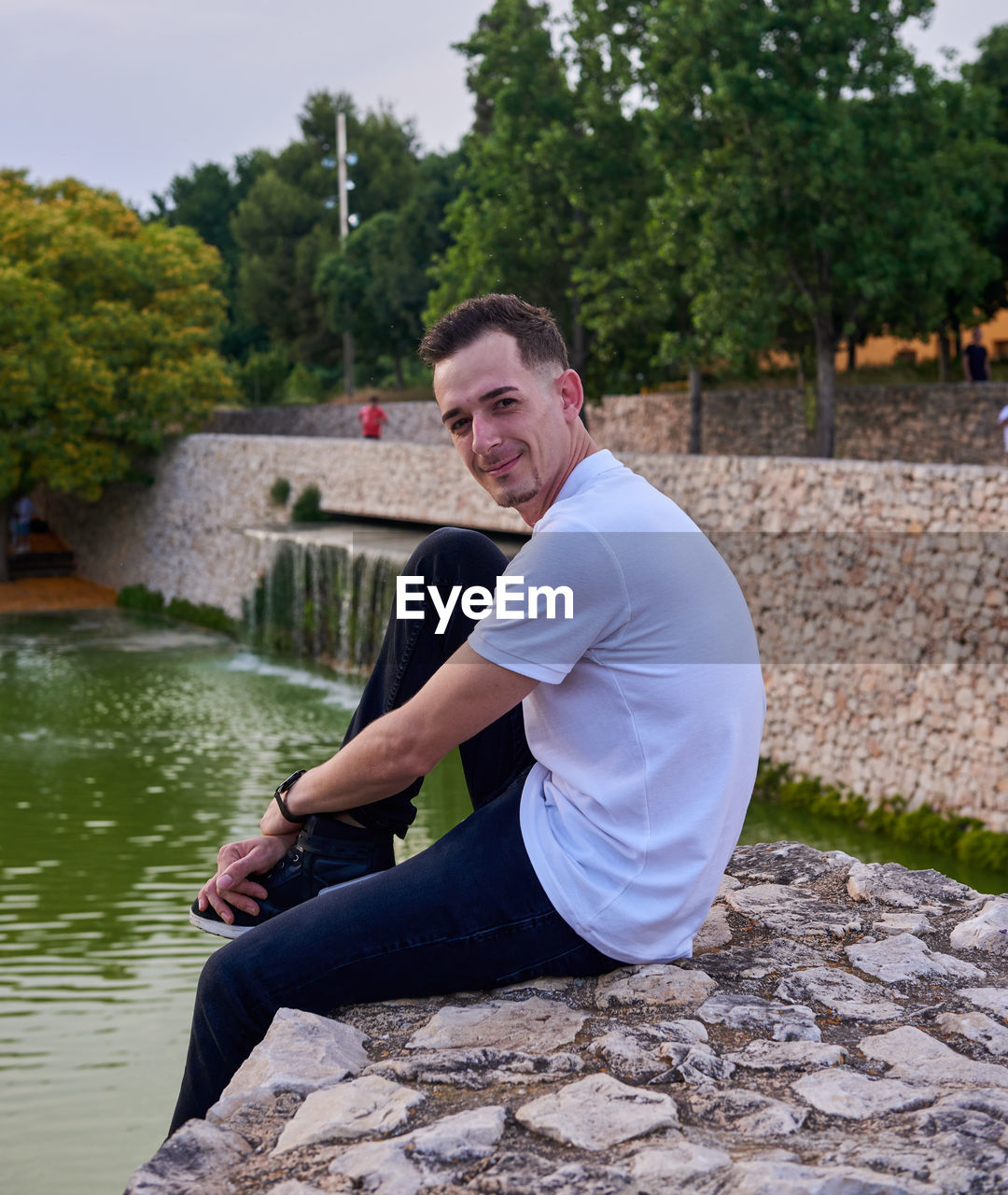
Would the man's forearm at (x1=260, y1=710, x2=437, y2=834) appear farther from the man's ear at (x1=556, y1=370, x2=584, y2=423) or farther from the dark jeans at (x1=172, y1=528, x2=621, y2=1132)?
the man's ear at (x1=556, y1=370, x2=584, y2=423)

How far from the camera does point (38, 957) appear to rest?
677 cm

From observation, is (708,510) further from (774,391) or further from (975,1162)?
(975,1162)

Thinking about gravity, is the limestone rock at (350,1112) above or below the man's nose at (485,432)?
below

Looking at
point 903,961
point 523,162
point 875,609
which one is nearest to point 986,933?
point 903,961

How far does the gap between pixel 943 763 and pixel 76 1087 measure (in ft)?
20.9

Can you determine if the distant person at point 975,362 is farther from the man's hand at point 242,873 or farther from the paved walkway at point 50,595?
the man's hand at point 242,873

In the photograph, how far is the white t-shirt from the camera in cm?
207

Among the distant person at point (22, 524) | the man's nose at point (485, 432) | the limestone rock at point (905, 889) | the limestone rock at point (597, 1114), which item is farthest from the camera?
the distant person at point (22, 524)


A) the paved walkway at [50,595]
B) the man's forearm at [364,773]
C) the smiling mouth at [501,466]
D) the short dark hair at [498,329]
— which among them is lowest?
the paved walkway at [50,595]

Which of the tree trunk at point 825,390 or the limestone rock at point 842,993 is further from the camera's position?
the tree trunk at point 825,390

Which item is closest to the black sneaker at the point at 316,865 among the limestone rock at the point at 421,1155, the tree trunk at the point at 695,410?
the limestone rock at the point at 421,1155

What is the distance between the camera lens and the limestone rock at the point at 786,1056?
216 centimetres

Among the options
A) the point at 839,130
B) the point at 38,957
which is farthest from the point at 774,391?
the point at 38,957

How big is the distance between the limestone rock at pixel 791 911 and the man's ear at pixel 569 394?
123 centimetres
